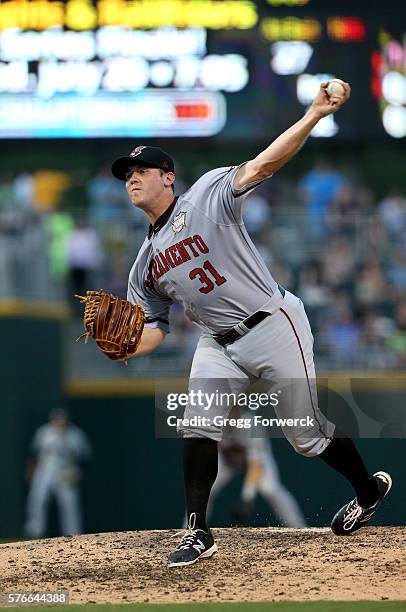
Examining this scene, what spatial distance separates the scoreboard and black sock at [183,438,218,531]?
6.46 meters

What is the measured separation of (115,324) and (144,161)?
62 centimetres

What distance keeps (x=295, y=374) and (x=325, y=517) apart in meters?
1.14

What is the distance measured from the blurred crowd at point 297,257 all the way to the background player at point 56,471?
1136 mm

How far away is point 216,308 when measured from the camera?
4.60 meters

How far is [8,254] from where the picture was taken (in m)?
10.4

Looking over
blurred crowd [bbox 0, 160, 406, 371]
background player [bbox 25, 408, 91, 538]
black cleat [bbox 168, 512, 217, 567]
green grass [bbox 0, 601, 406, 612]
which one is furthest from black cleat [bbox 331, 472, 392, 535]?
background player [bbox 25, 408, 91, 538]

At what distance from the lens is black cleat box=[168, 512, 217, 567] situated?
177 inches

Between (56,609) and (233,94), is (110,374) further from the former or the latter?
(56,609)

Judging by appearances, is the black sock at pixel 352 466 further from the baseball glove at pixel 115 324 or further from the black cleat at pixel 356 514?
the baseball glove at pixel 115 324

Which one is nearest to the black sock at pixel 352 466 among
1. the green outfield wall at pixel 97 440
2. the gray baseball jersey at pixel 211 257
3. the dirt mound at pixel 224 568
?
the dirt mound at pixel 224 568

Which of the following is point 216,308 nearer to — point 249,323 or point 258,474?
point 249,323

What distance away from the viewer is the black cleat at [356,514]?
492 centimetres

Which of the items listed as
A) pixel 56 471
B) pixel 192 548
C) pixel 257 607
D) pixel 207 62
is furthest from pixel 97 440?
pixel 257 607

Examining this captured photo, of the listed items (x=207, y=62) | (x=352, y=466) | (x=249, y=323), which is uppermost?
(x=207, y=62)
